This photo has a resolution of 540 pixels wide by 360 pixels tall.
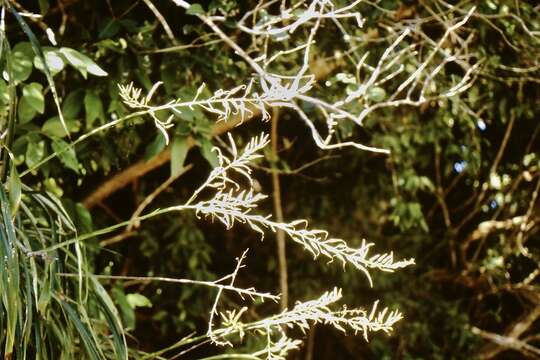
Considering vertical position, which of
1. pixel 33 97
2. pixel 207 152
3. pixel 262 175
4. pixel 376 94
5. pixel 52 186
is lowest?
pixel 262 175

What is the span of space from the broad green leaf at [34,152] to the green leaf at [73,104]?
6.9 inches

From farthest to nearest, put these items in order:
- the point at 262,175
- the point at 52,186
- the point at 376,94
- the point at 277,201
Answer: the point at 262,175 → the point at 277,201 → the point at 52,186 → the point at 376,94

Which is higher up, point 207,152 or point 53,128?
point 53,128

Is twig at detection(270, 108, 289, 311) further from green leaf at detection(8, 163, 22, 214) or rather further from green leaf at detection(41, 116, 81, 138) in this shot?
green leaf at detection(8, 163, 22, 214)

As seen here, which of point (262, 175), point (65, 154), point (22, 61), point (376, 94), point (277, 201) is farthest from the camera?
point (262, 175)

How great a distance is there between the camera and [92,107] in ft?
6.15

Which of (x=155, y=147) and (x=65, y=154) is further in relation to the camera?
(x=155, y=147)

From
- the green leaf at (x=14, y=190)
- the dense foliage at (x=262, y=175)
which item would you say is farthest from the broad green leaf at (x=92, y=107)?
the green leaf at (x=14, y=190)

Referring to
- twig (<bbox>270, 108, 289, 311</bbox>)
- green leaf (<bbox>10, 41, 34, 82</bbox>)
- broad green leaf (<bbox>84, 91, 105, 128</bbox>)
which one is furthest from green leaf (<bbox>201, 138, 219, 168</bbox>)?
twig (<bbox>270, 108, 289, 311</bbox>)

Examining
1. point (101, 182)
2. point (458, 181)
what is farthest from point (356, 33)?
point (458, 181)

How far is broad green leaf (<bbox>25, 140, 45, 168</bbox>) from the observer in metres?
1.71

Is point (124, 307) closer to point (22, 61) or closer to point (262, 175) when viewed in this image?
point (22, 61)

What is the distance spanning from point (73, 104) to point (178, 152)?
1.00 ft

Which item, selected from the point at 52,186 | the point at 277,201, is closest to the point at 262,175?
the point at 277,201
